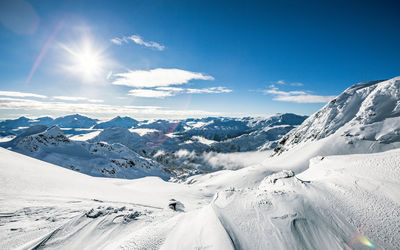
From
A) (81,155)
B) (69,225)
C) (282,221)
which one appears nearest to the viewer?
(282,221)

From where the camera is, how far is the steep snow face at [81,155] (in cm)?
6912

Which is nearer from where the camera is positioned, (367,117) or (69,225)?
(69,225)

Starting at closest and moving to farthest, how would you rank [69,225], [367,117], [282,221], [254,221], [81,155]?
[282,221] < [254,221] < [69,225] < [367,117] < [81,155]

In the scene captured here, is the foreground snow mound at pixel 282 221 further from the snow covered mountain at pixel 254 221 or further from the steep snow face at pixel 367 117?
the steep snow face at pixel 367 117

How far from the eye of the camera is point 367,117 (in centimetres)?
2944

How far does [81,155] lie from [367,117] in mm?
99947

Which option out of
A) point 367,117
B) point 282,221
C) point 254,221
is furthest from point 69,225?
point 367,117

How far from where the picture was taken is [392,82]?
30688 mm

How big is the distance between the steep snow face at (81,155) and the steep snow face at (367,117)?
3056 inches

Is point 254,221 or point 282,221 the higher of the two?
point 282,221

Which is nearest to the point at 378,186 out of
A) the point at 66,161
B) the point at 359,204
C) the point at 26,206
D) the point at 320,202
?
the point at 359,204

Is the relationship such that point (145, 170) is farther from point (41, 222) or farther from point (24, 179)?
point (41, 222)

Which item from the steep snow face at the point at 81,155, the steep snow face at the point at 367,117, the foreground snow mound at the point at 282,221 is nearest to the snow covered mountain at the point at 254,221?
the foreground snow mound at the point at 282,221

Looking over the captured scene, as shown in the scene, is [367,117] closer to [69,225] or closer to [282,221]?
[282,221]
